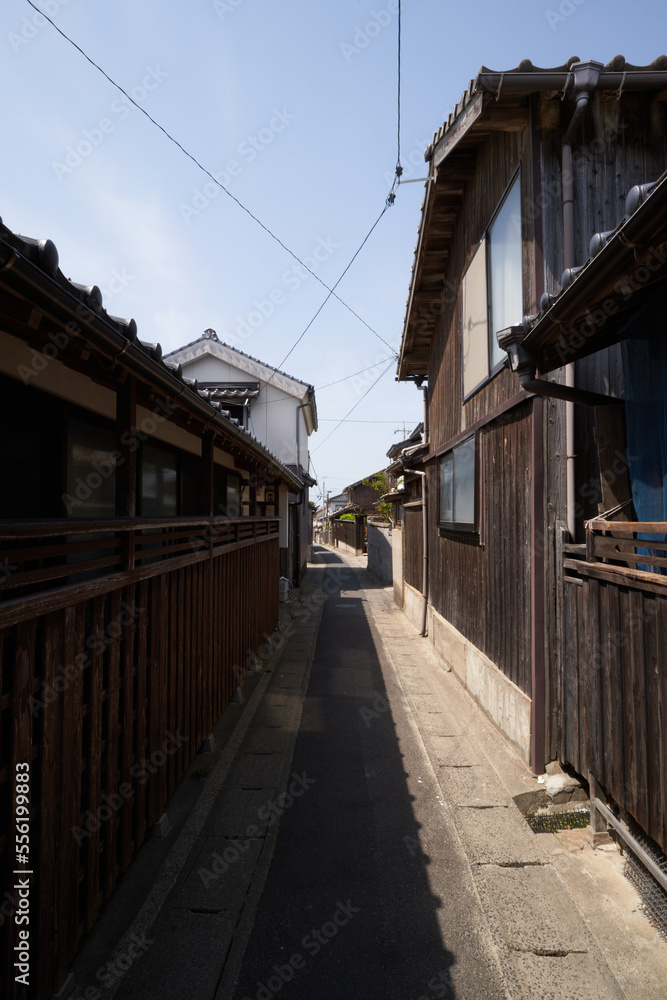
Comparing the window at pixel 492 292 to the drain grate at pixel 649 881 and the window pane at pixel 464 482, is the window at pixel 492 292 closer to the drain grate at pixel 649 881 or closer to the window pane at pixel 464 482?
the window pane at pixel 464 482

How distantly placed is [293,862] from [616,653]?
3148mm

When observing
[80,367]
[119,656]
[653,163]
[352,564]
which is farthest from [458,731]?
[352,564]

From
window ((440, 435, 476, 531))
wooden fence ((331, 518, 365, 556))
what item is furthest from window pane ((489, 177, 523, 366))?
wooden fence ((331, 518, 365, 556))

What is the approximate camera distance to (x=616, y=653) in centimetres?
398

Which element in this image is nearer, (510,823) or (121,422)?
(121,422)

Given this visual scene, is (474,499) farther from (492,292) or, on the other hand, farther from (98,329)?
(98,329)

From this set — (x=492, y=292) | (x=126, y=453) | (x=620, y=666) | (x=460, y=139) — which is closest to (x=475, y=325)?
(x=492, y=292)

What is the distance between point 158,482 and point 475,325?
5575 millimetres

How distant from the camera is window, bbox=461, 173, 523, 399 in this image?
20.9 ft

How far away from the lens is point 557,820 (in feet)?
15.5

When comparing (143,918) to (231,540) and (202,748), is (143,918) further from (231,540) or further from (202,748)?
(231,540)

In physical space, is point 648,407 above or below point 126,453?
above

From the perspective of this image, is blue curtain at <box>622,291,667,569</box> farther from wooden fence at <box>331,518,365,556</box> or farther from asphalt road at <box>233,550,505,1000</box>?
wooden fence at <box>331,518,365,556</box>

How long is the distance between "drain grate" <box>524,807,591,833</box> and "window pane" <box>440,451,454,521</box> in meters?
5.42
